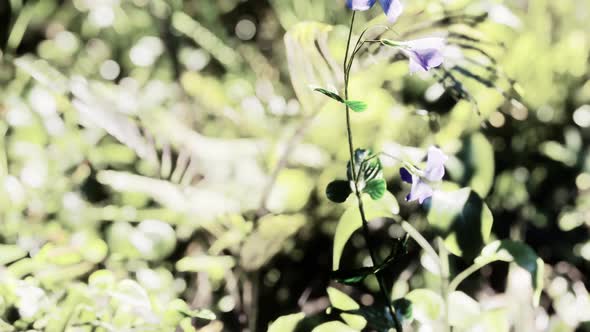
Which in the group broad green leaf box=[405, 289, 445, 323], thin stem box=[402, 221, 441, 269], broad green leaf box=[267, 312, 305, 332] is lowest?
broad green leaf box=[405, 289, 445, 323]

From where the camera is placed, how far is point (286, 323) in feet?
2.09

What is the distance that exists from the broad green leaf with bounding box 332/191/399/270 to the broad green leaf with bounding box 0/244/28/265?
1.28 feet

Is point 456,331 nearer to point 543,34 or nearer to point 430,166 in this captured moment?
point 430,166

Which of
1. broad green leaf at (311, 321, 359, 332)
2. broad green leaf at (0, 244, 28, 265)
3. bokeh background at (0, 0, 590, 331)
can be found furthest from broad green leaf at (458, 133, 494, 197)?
broad green leaf at (0, 244, 28, 265)

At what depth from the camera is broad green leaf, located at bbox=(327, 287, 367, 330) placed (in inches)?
24.6

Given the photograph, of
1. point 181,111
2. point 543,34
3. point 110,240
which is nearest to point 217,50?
point 181,111

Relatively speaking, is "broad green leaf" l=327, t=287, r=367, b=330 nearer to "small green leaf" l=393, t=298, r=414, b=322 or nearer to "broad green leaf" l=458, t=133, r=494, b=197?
"small green leaf" l=393, t=298, r=414, b=322

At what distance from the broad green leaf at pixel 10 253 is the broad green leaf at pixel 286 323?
325 millimetres

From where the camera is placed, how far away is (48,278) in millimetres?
673

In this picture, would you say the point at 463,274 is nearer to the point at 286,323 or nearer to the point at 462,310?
the point at 462,310

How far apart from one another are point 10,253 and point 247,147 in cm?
32

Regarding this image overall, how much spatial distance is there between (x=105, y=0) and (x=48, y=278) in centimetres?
39

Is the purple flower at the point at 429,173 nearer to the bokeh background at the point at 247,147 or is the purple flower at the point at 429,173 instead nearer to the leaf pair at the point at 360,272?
the leaf pair at the point at 360,272

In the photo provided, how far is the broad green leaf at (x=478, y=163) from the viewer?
684mm
